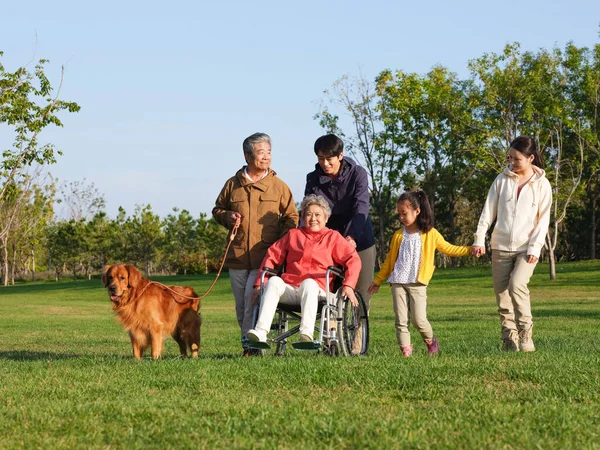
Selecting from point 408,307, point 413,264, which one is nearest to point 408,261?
point 413,264

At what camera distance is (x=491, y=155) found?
3981 cm

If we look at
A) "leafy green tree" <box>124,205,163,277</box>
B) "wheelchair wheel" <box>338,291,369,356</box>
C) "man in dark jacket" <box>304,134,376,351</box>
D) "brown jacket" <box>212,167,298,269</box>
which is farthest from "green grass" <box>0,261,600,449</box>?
"leafy green tree" <box>124,205,163,277</box>

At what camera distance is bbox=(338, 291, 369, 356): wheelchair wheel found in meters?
8.08

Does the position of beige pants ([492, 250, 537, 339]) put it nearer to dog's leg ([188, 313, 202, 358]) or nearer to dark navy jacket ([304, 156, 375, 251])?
dark navy jacket ([304, 156, 375, 251])

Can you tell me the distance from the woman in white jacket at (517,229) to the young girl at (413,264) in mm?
461

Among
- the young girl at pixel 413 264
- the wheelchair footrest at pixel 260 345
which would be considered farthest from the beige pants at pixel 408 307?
the wheelchair footrest at pixel 260 345

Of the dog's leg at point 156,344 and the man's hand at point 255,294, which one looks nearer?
the man's hand at point 255,294

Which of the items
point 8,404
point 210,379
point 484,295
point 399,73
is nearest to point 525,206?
point 210,379

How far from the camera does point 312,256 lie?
780 centimetres

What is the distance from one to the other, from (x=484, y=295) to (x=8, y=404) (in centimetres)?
2843

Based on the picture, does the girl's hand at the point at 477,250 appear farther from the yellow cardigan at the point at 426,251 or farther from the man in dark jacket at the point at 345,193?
the man in dark jacket at the point at 345,193

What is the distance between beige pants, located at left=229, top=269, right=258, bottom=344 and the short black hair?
142 cm

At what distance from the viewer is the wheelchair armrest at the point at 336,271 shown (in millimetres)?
7560

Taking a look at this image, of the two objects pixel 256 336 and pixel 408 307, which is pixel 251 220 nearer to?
pixel 256 336
